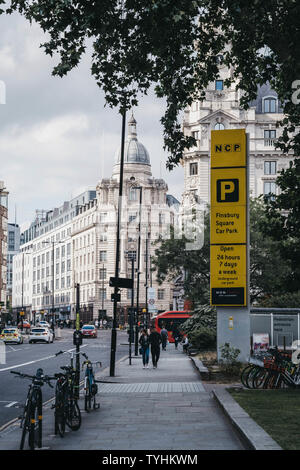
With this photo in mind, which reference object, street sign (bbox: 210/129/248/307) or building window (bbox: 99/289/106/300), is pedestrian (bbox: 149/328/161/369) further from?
building window (bbox: 99/289/106/300)

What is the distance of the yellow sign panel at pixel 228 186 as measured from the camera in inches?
1053

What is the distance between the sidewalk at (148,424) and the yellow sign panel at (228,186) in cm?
729

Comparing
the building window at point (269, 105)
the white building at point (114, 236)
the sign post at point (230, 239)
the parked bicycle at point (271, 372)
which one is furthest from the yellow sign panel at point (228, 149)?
the white building at point (114, 236)

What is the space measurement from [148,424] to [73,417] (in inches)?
54.7

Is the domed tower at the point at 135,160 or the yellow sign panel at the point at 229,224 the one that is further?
the domed tower at the point at 135,160

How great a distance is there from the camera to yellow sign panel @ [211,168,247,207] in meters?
26.8

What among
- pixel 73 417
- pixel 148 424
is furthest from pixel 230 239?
pixel 73 417

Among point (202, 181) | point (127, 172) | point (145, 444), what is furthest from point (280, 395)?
point (127, 172)

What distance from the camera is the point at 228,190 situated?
2695 centimetres

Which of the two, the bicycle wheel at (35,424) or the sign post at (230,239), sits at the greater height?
the sign post at (230,239)

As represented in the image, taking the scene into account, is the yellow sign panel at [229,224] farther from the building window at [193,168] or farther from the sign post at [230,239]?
the building window at [193,168]

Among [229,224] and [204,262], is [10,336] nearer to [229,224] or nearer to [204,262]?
[204,262]

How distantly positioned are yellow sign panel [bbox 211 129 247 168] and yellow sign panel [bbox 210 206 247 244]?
1553 mm

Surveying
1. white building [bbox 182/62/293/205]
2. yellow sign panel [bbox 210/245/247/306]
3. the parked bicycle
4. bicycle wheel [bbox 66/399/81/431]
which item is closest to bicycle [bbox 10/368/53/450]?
bicycle wheel [bbox 66/399/81/431]
